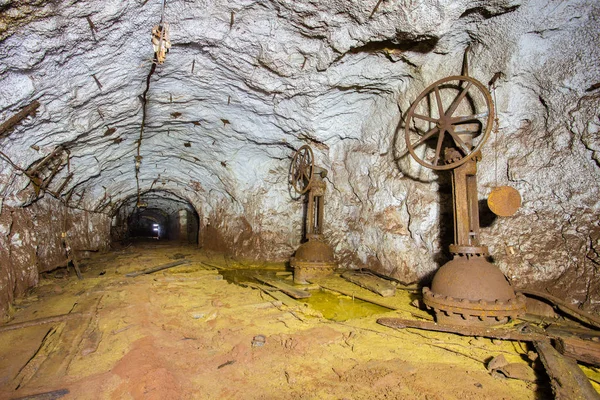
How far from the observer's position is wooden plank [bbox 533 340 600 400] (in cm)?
241

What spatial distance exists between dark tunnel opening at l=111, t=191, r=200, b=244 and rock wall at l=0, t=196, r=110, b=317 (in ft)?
16.0

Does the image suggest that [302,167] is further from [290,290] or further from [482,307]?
[482,307]

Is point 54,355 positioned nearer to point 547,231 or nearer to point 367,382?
point 367,382

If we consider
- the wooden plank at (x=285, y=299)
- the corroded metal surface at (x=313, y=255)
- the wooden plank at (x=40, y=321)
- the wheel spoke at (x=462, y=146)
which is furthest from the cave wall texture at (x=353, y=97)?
the wooden plank at (x=285, y=299)

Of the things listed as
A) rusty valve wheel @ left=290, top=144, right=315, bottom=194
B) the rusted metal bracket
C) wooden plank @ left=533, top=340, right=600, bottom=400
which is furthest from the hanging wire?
the rusted metal bracket

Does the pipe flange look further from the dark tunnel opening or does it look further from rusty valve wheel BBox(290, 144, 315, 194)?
the dark tunnel opening

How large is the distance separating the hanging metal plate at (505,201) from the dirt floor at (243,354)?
1551 mm

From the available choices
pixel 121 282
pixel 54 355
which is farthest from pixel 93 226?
pixel 54 355

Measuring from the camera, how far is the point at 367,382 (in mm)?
2775

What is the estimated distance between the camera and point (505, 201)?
4.01m

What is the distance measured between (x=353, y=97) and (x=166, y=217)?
19.1 metres

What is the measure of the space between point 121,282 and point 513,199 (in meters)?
7.33

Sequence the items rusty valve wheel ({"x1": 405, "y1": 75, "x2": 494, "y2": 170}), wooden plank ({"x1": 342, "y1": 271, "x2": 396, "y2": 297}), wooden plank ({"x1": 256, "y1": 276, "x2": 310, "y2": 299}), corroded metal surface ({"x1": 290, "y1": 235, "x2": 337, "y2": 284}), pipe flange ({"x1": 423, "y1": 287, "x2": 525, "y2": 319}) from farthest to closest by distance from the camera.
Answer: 1. corroded metal surface ({"x1": 290, "y1": 235, "x2": 337, "y2": 284})
2. wooden plank ({"x1": 342, "y1": 271, "x2": 396, "y2": 297})
3. wooden plank ({"x1": 256, "y1": 276, "x2": 310, "y2": 299})
4. rusty valve wheel ({"x1": 405, "y1": 75, "x2": 494, "y2": 170})
5. pipe flange ({"x1": 423, "y1": 287, "x2": 525, "y2": 319})

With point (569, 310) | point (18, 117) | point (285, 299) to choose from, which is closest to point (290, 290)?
point (285, 299)
